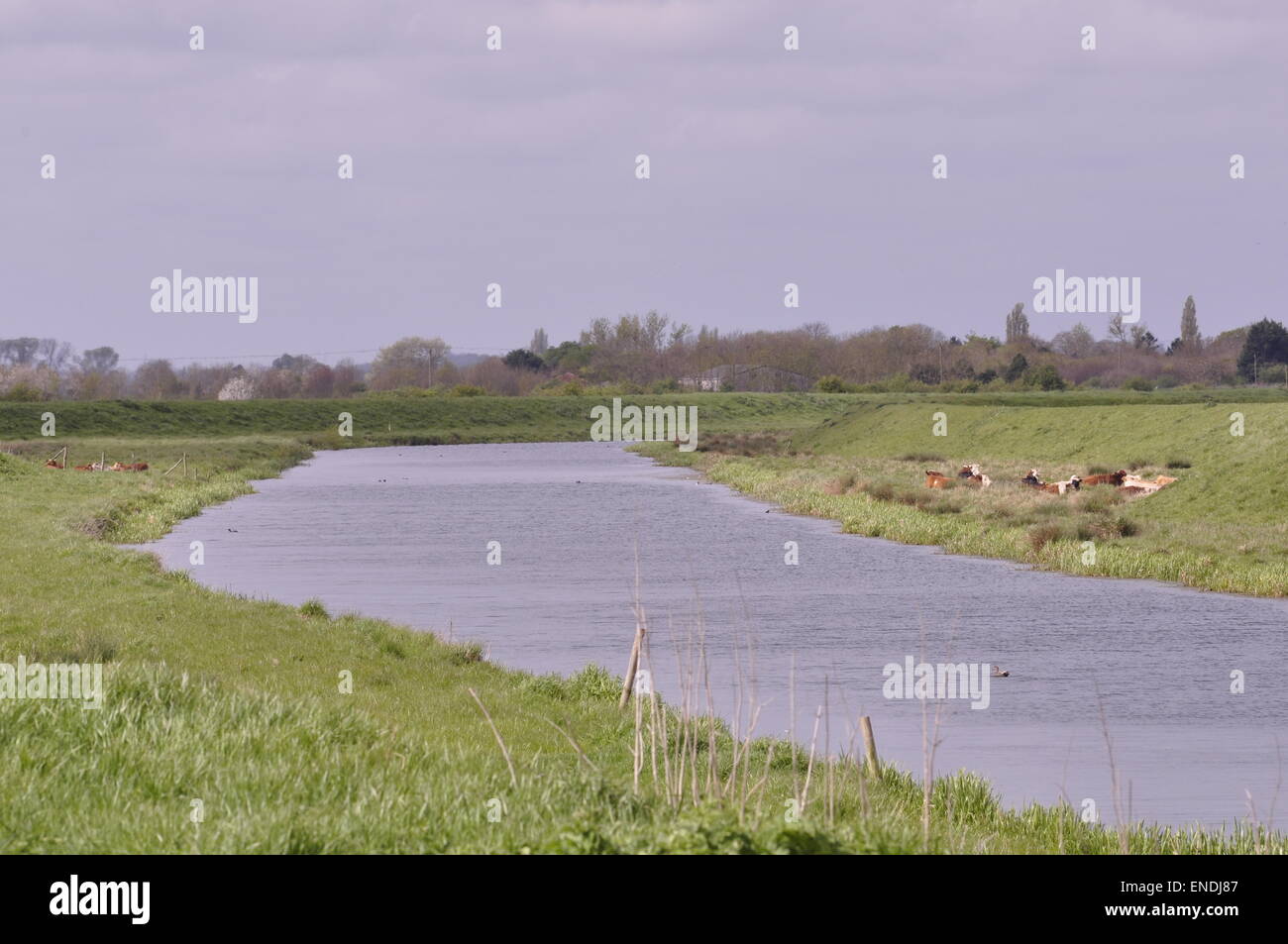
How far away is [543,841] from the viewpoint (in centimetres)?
909

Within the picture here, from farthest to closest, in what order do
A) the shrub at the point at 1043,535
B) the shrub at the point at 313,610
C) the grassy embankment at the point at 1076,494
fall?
1. the shrub at the point at 1043,535
2. the grassy embankment at the point at 1076,494
3. the shrub at the point at 313,610

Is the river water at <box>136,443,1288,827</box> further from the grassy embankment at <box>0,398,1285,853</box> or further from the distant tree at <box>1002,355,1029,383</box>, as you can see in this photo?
the distant tree at <box>1002,355,1029,383</box>

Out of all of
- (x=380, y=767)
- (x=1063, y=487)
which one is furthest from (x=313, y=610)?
(x=1063, y=487)

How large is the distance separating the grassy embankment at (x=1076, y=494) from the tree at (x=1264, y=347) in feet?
312

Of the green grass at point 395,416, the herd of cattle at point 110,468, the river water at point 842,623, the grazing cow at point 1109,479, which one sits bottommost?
the river water at point 842,623

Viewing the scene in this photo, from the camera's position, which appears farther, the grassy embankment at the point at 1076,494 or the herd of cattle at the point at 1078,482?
the herd of cattle at the point at 1078,482

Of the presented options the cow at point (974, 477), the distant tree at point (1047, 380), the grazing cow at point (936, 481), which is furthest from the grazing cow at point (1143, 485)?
the distant tree at point (1047, 380)

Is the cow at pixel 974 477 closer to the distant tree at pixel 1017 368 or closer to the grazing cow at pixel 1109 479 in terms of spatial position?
the grazing cow at pixel 1109 479

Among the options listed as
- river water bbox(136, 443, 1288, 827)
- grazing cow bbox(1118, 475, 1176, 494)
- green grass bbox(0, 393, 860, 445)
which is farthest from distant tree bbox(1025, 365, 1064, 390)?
grazing cow bbox(1118, 475, 1176, 494)

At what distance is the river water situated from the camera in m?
17.3

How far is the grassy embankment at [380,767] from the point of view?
9484 mm
